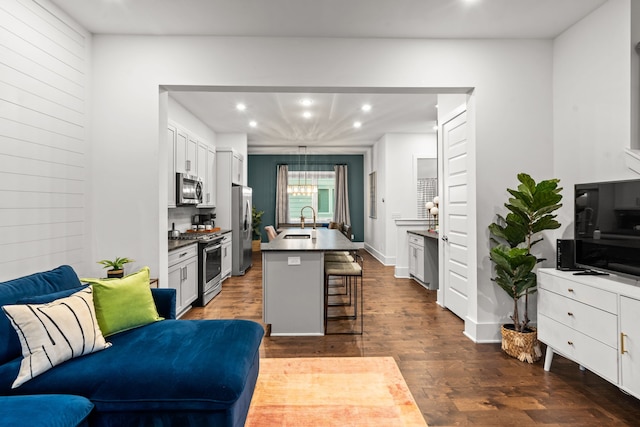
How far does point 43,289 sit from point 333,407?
190 centimetres

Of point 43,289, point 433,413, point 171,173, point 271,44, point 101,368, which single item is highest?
point 271,44

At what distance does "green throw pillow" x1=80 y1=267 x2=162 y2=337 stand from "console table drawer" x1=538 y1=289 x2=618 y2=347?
2.89 m

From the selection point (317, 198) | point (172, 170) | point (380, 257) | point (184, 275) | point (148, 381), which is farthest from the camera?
point (317, 198)

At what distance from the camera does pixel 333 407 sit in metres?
2.25

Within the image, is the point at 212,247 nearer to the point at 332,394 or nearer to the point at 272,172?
the point at 332,394

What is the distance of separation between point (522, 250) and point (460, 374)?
3.67ft

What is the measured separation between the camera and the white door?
12.3 feet

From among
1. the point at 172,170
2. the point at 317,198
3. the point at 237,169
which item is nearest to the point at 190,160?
the point at 172,170

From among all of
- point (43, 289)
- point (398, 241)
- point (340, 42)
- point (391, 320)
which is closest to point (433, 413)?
point (391, 320)

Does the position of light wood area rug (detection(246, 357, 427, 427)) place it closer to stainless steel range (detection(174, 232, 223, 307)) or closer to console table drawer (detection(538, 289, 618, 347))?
console table drawer (detection(538, 289, 618, 347))

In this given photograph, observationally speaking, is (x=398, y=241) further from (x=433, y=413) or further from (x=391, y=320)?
(x=433, y=413)

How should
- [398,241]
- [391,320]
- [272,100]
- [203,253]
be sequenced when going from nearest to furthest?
[391,320]
[203,253]
[272,100]
[398,241]

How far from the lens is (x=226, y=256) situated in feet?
20.2

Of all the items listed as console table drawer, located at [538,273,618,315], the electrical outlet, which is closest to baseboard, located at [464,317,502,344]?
console table drawer, located at [538,273,618,315]
